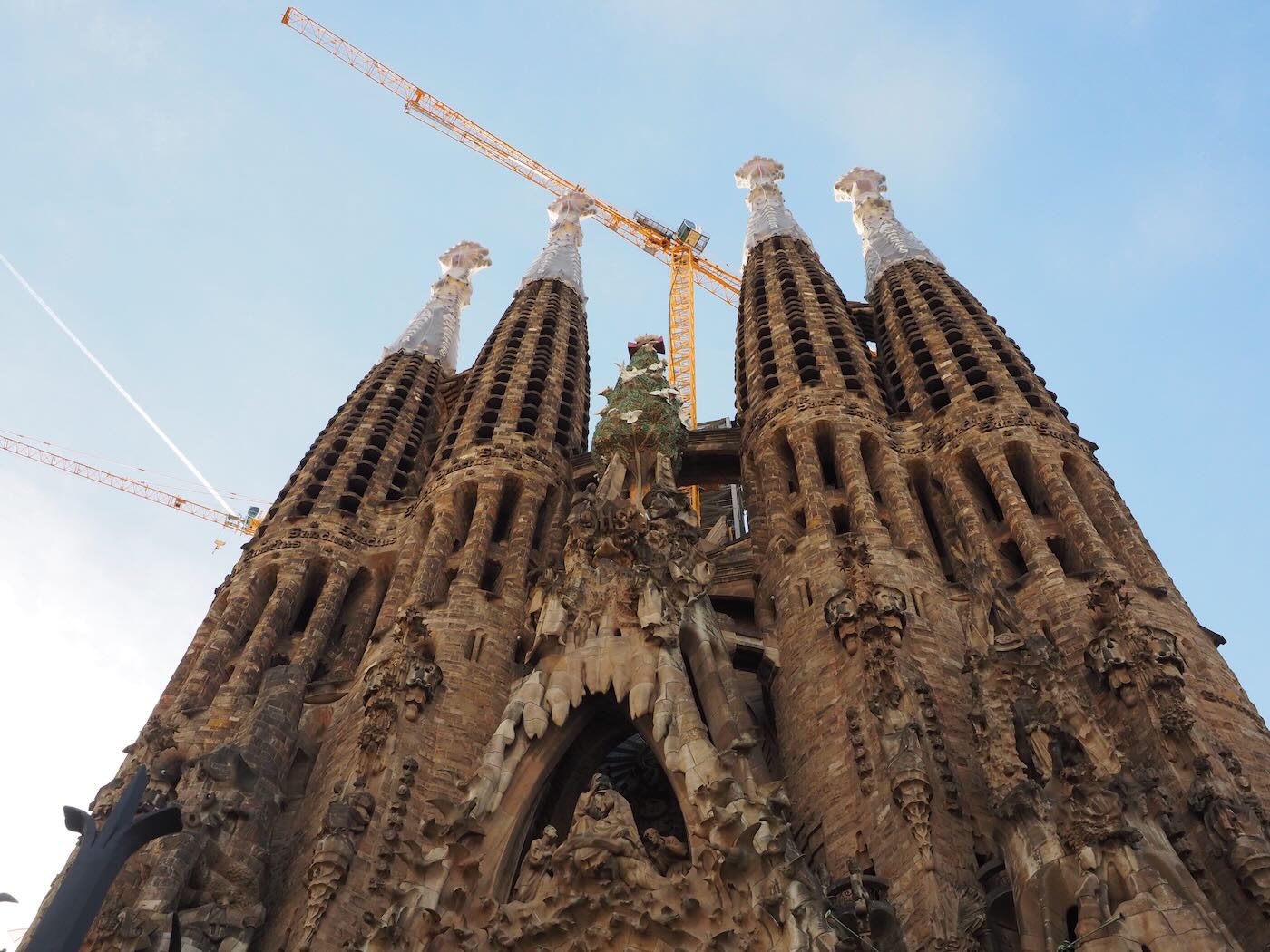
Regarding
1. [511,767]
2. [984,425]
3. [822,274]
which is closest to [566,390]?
[822,274]

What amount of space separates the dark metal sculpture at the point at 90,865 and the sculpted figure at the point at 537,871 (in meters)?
7.63

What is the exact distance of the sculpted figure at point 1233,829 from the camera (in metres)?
14.9

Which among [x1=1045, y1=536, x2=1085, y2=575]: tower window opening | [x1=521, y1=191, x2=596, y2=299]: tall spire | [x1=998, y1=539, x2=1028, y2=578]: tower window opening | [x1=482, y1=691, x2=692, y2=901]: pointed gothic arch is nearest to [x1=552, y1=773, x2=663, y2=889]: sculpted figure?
[x1=482, y1=691, x2=692, y2=901]: pointed gothic arch

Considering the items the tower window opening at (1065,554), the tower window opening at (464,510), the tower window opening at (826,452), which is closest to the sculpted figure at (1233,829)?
the tower window opening at (1065,554)

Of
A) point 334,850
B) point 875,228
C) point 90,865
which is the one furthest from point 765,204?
point 90,865

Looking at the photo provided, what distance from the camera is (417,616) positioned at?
944 inches

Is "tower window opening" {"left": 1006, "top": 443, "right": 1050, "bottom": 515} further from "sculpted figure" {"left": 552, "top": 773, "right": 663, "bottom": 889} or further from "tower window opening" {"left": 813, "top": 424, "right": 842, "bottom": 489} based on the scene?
"sculpted figure" {"left": 552, "top": 773, "right": 663, "bottom": 889}

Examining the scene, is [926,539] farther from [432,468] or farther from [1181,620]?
[432,468]

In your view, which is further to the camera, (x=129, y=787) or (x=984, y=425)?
(x=984, y=425)

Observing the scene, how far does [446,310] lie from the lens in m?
45.3

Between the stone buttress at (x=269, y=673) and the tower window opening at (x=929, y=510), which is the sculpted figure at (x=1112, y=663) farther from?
the stone buttress at (x=269, y=673)

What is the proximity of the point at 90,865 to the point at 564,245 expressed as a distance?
41031 mm

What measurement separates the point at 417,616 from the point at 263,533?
759 cm

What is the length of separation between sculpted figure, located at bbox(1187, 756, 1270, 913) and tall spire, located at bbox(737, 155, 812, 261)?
2912 cm
